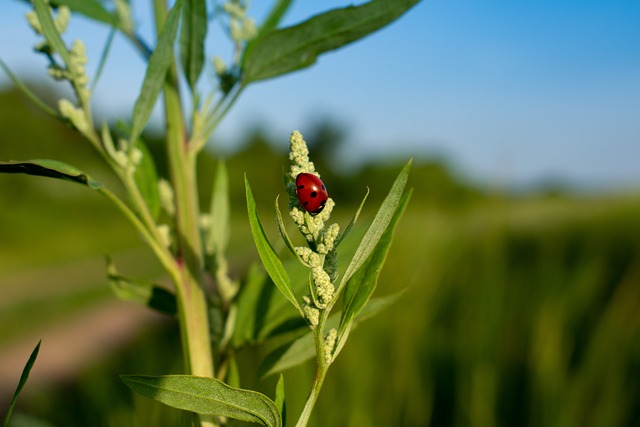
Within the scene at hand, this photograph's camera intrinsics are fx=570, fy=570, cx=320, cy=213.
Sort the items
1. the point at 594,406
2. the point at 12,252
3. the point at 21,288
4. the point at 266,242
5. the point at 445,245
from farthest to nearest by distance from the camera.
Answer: the point at 12,252, the point at 21,288, the point at 445,245, the point at 594,406, the point at 266,242

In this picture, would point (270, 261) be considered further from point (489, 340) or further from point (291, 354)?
point (489, 340)

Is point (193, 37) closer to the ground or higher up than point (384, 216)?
higher up

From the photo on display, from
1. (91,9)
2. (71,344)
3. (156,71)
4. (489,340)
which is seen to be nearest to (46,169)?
(156,71)

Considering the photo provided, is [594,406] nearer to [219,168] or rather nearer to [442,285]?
[442,285]

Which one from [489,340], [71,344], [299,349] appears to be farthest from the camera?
[71,344]

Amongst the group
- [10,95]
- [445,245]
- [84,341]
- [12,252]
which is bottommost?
[84,341]

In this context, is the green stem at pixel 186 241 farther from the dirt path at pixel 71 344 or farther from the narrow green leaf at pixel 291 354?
the dirt path at pixel 71 344

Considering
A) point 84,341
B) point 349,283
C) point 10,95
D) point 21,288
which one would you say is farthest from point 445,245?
point 10,95
